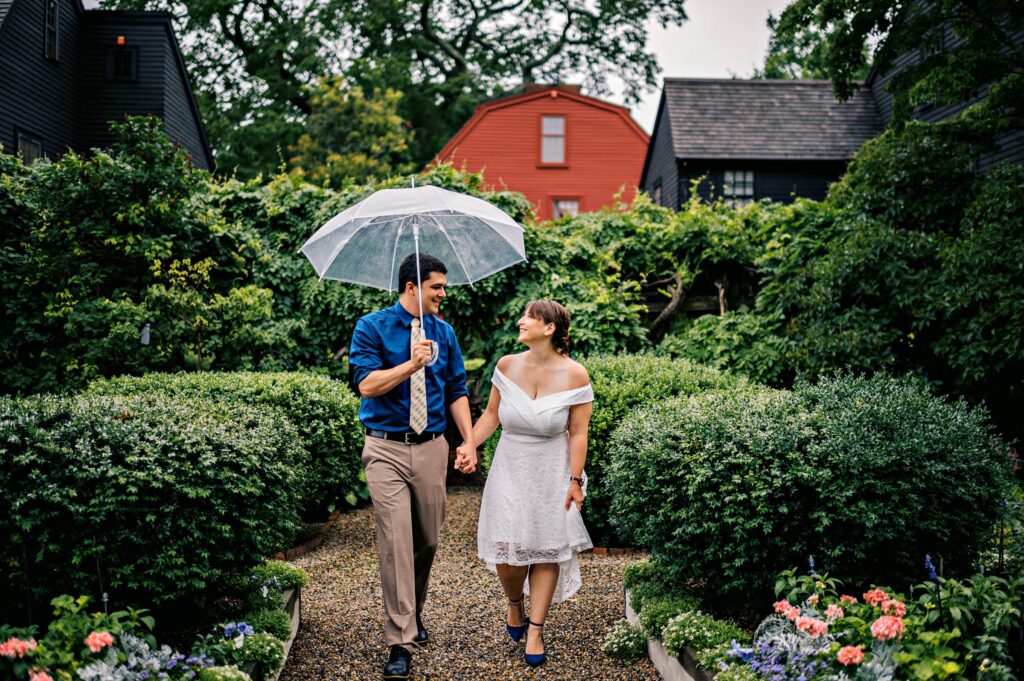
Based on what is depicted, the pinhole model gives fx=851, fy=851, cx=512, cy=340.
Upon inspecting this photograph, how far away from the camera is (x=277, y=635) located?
445 centimetres

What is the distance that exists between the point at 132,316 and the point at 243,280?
2.18m

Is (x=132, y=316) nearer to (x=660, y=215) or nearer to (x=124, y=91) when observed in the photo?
(x=660, y=215)

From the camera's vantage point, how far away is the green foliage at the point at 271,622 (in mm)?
4383

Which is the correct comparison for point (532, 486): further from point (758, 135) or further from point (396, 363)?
point (758, 135)

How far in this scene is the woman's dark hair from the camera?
189 inches

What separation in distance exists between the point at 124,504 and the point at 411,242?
247 cm

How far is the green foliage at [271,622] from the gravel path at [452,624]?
0.23 metres

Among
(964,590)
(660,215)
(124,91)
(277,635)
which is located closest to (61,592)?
(277,635)

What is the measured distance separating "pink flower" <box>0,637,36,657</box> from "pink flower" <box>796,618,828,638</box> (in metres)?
2.88

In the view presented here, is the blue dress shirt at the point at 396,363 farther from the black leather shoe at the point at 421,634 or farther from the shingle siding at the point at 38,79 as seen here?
the shingle siding at the point at 38,79

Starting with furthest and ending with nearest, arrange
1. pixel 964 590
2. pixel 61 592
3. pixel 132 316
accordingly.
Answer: pixel 132 316, pixel 61 592, pixel 964 590

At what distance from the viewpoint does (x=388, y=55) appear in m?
32.1

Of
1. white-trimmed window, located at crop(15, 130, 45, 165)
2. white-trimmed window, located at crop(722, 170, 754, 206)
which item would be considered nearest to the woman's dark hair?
white-trimmed window, located at crop(15, 130, 45, 165)

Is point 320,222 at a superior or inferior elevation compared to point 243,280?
superior
